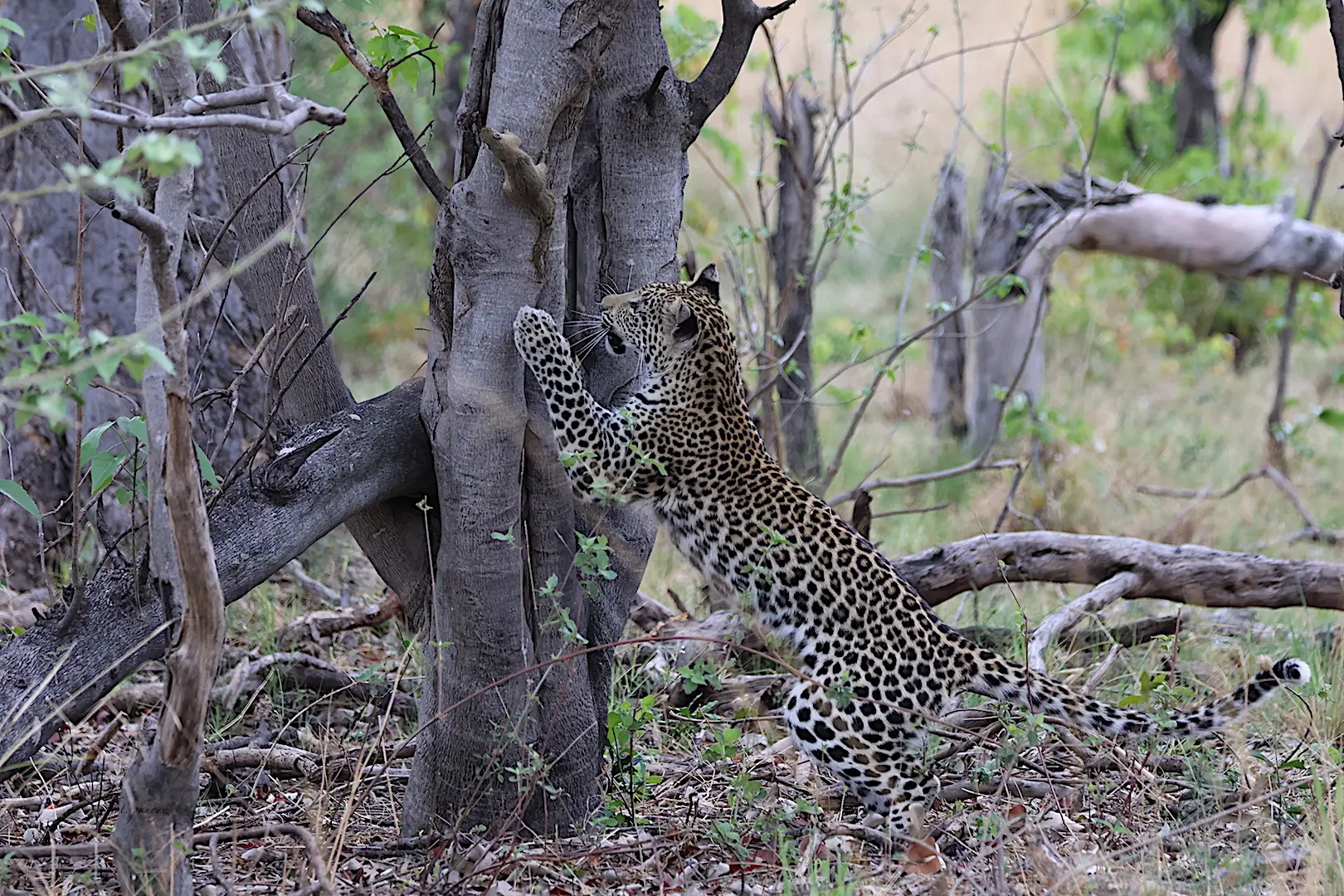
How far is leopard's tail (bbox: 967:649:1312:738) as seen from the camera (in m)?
3.94

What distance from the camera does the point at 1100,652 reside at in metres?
5.47

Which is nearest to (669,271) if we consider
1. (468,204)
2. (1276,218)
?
(468,204)

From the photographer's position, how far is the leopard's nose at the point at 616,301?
4059 millimetres

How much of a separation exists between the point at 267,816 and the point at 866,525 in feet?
8.97

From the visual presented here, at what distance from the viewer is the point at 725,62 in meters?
3.83

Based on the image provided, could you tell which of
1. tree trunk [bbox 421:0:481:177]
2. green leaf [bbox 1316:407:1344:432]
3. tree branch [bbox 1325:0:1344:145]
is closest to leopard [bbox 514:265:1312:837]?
tree branch [bbox 1325:0:1344:145]

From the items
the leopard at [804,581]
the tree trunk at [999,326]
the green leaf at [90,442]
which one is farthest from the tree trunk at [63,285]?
the tree trunk at [999,326]

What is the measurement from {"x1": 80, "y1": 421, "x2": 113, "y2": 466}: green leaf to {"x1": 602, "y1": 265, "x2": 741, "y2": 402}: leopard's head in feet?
4.98

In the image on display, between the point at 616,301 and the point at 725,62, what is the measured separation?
779 millimetres

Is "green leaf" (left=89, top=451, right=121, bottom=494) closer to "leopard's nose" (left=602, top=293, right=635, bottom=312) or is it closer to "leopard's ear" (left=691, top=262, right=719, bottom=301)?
"leopard's nose" (left=602, top=293, right=635, bottom=312)

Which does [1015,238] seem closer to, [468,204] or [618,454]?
[618,454]

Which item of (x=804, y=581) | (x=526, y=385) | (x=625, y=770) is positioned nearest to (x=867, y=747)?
(x=804, y=581)

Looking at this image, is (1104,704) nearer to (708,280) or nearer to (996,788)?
(996,788)

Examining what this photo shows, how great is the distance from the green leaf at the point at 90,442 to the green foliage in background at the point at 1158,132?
9.49 meters
